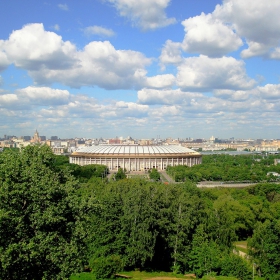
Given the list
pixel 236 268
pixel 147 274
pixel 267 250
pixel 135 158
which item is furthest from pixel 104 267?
pixel 135 158

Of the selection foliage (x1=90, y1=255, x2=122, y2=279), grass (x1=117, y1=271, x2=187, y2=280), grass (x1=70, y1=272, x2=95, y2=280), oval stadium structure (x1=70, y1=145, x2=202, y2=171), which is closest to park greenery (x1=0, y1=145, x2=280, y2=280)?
foliage (x1=90, y1=255, x2=122, y2=279)

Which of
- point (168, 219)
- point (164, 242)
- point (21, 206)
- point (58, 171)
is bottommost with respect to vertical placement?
point (164, 242)

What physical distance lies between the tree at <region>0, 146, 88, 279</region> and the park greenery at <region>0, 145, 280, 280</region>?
0.12ft

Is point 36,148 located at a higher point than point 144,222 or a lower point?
higher

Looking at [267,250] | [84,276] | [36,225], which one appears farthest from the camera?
[267,250]

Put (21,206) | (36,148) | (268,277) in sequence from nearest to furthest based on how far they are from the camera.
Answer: (21,206) < (36,148) < (268,277)

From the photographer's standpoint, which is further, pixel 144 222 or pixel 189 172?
pixel 189 172

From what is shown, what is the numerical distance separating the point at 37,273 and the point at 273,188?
134 feet

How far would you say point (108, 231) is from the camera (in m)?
21.8

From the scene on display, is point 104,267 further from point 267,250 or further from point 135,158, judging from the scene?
point 135,158

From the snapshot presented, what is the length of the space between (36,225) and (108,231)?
920cm

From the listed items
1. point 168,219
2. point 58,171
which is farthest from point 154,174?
point 58,171

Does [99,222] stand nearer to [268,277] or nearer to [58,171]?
[58,171]

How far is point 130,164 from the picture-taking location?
310ft
